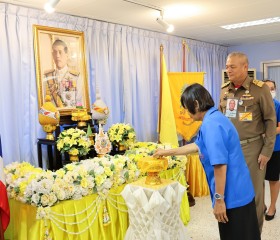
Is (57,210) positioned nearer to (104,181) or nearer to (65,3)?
(104,181)

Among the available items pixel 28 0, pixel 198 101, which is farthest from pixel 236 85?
pixel 28 0

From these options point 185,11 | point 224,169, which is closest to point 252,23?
point 185,11

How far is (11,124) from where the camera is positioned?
2967 millimetres

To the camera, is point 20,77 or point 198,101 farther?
point 20,77

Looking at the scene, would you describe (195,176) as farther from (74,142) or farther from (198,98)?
(198,98)

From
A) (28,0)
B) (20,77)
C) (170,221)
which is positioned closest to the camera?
(170,221)

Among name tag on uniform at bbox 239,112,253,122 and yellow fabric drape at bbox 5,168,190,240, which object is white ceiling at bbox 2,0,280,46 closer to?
name tag on uniform at bbox 239,112,253,122

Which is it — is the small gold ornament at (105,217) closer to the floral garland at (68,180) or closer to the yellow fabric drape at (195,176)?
the floral garland at (68,180)

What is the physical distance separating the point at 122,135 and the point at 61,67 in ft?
3.13

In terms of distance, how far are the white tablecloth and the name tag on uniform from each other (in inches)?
28.1

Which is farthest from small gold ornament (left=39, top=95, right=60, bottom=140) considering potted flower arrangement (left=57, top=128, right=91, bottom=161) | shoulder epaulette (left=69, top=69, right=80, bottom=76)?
shoulder epaulette (left=69, top=69, right=80, bottom=76)

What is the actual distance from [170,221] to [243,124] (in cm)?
93

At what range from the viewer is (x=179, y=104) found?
4.32 m

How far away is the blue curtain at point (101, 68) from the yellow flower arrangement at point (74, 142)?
0.42 m
